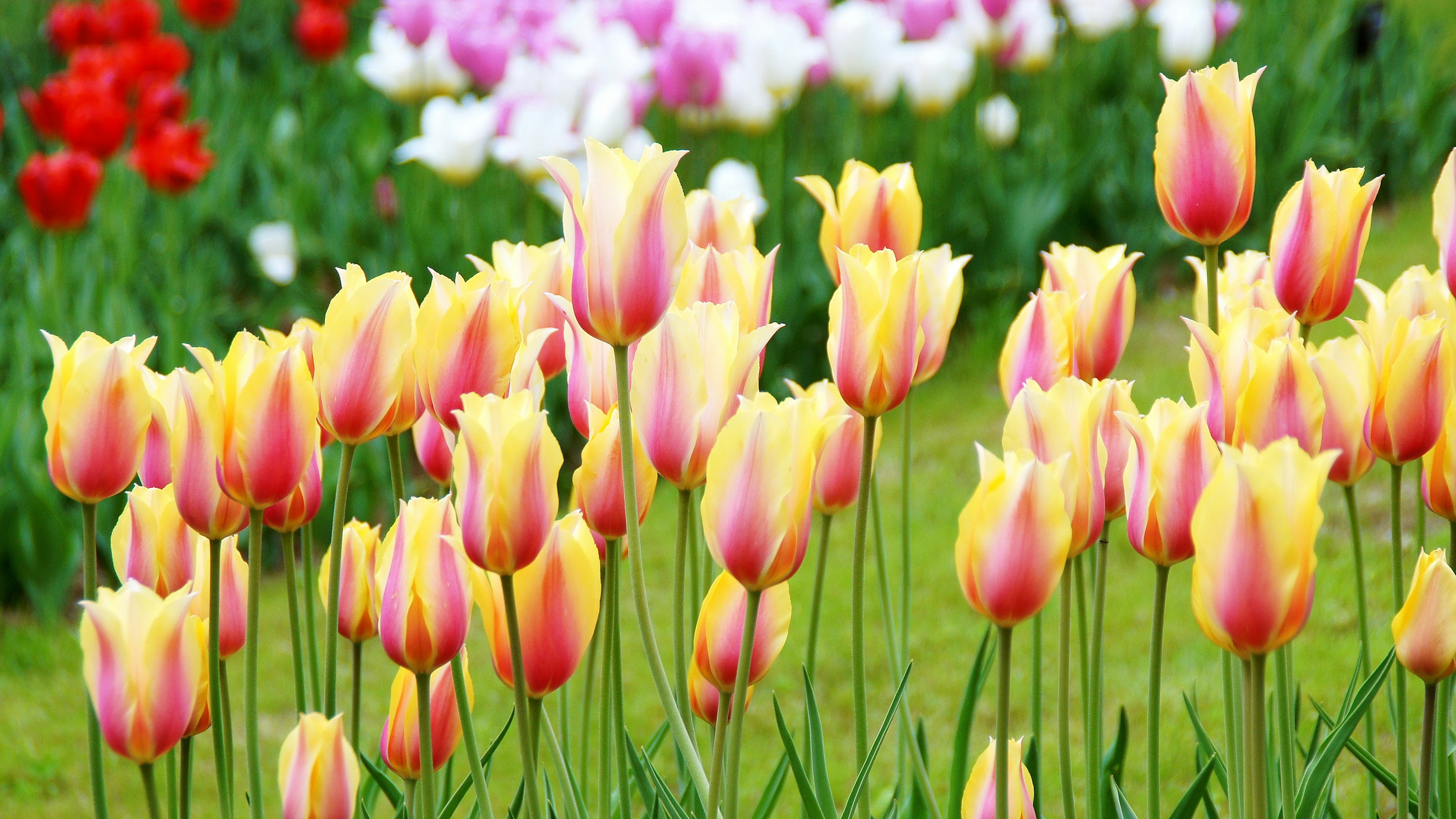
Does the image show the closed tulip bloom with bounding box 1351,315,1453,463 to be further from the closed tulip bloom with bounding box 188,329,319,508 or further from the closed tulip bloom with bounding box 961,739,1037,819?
the closed tulip bloom with bounding box 188,329,319,508

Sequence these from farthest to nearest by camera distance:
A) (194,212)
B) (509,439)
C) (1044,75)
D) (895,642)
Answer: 1. (1044,75)
2. (194,212)
3. (895,642)
4. (509,439)

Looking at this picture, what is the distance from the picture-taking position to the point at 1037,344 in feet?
4.31

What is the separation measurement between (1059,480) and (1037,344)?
36cm

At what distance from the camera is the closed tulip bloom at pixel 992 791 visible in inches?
45.0

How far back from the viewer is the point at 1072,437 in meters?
1.07

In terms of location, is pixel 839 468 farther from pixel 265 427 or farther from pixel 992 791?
pixel 265 427

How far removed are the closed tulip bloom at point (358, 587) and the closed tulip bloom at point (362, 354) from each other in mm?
153

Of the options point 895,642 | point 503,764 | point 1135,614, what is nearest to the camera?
point 895,642

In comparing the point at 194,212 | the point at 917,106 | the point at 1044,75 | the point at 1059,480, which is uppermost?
the point at 1044,75

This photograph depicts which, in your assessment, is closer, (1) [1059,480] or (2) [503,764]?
(1) [1059,480]

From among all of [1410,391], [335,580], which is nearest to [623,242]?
[335,580]

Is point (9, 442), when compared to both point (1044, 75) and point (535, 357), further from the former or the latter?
point (1044, 75)

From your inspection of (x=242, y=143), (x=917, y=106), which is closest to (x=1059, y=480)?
(x=917, y=106)

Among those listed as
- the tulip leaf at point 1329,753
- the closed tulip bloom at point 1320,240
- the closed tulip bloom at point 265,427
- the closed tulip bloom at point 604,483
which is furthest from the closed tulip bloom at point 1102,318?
the closed tulip bloom at point 265,427
